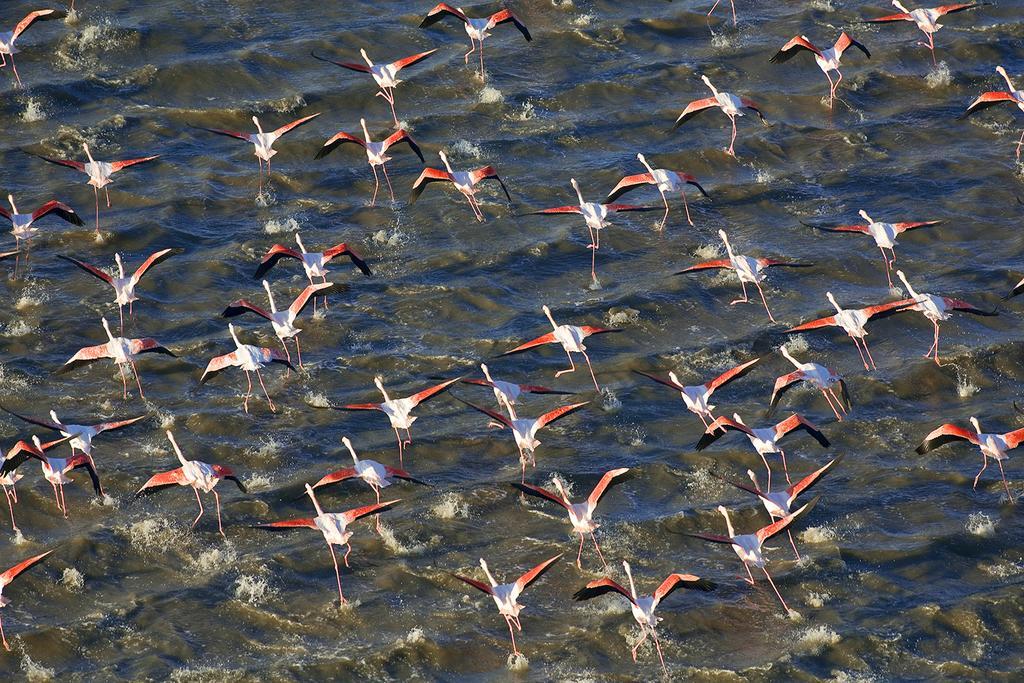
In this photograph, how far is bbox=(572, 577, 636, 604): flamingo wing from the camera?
1554 cm

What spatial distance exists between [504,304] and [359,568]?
228 inches

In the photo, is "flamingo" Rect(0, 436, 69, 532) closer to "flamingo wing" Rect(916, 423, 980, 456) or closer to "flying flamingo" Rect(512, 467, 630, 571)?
"flying flamingo" Rect(512, 467, 630, 571)

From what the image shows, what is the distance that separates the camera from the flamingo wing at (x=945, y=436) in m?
18.0

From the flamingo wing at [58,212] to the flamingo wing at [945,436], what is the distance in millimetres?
11388

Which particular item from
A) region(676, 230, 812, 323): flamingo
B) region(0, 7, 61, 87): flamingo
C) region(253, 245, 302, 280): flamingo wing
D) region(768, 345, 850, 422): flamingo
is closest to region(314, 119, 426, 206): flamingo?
region(253, 245, 302, 280): flamingo wing

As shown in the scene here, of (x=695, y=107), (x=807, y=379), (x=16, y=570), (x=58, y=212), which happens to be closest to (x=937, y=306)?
(x=807, y=379)

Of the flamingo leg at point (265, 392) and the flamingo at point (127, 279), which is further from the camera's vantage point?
the flamingo at point (127, 279)

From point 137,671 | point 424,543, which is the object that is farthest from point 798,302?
point 137,671

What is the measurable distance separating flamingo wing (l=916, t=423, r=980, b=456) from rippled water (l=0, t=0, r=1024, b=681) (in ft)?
2.01

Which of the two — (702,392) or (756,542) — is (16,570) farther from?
(702,392)

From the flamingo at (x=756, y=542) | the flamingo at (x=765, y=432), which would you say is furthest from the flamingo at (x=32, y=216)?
the flamingo at (x=756, y=542)

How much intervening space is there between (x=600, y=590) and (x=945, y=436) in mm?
4886

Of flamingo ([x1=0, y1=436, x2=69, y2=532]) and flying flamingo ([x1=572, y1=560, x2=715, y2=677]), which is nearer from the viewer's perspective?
flying flamingo ([x1=572, y1=560, x2=715, y2=677])

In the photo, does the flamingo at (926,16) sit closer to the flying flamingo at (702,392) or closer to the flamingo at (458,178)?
the flamingo at (458,178)
